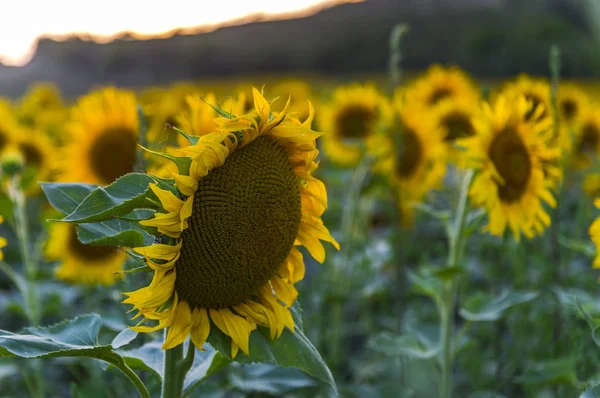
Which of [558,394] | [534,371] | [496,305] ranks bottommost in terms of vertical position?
[558,394]

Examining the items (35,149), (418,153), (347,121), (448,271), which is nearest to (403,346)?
(448,271)

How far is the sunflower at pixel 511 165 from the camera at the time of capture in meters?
1.86

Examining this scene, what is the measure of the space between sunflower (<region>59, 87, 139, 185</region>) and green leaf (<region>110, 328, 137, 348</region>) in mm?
1455

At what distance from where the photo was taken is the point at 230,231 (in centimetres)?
99

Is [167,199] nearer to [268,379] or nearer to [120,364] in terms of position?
[120,364]

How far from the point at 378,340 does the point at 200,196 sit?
3.54 feet

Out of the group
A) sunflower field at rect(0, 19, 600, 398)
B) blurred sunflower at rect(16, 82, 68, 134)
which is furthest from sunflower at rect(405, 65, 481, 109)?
blurred sunflower at rect(16, 82, 68, 134)

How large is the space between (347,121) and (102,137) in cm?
143

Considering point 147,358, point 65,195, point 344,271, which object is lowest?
point 344,271

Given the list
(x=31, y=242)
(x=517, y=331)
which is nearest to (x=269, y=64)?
(x=31, y=242)

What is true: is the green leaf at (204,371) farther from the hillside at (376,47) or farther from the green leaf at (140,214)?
the hillside at (376,47)

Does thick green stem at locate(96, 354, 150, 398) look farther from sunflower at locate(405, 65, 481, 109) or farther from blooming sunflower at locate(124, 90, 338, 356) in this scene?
sunflower at locate(405, 65, 481, 109)

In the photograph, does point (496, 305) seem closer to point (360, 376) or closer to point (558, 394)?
point (558, 394)

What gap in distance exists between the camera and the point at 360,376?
2.35 metres
